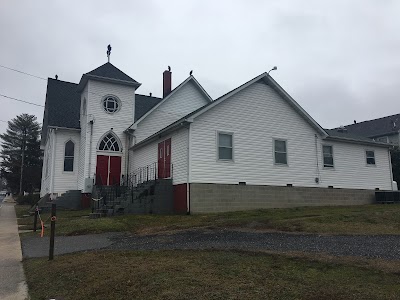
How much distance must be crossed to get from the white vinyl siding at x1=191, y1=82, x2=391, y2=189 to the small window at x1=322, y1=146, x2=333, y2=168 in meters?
0.34

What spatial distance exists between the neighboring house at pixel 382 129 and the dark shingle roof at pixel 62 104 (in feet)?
140

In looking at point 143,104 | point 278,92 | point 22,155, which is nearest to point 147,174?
point 278,92

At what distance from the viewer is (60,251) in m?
9.67

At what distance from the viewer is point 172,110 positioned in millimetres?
26391

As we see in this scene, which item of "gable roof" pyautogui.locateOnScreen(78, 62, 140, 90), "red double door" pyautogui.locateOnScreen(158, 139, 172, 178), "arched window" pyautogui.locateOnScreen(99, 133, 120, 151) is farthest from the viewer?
"gable roof" pyautogui.locateOnScreen(78, 62, 140, 90)

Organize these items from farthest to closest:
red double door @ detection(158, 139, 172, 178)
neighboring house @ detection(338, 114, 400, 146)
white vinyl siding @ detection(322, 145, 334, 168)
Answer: neighboring house @ detection(338, 114, 400, 146) < white vinyl siding @ detection(322, 145, 334, 168) < red double door @ detection(158, 139, 172, 178)

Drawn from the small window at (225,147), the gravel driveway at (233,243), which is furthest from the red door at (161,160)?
the gravel driveway at (233,243)

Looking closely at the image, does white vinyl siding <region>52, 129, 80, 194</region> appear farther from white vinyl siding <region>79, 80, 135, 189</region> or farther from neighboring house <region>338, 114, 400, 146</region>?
neighboring house <region>338, 114, 400, 146</region>

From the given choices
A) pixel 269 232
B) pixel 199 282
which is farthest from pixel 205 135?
pixel 199 282

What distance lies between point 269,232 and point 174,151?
8.74 metres

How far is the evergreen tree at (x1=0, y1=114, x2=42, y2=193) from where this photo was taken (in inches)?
2699

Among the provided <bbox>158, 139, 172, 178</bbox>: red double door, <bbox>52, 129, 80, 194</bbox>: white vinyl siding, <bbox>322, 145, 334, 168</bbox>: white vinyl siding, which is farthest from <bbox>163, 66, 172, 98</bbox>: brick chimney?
<bbox>322, 145, 334, 168</bbox>: white vinyl siding

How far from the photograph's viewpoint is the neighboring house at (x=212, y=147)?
58.9 ft

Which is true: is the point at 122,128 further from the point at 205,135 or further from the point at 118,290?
the point at 118,290
